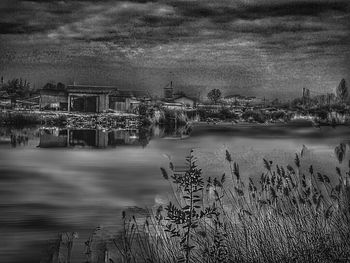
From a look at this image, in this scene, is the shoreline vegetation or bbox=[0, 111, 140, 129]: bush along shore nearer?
bbox=[0, 111, 140, 129]: bush along shore

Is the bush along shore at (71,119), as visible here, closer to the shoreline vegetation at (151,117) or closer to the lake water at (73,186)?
the shoreline vegetation at (151,117)

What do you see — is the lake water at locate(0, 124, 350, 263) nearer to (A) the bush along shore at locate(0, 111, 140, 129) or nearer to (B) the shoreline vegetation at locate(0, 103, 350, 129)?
(A) the bush along shore at locate(0, 111, 140, 129)

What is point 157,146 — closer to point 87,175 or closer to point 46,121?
point 87,175

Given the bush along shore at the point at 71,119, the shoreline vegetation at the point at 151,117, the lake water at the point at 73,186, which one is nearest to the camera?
the lake water at the point at 73,186

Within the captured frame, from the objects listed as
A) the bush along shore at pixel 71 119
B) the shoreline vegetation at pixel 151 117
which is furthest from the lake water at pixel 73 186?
the shoreline vegetation at pixel 151 117

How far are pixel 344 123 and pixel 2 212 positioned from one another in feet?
224

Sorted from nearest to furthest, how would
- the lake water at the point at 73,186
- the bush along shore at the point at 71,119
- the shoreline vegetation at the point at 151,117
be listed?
the lake water at the point at 73,186
the bush along shore at the point at 71,119
the shoreline vegetation at the point at 151,117

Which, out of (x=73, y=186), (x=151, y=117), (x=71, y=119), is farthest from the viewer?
(x=151, y=117)

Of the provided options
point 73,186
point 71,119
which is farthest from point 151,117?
point 73,186

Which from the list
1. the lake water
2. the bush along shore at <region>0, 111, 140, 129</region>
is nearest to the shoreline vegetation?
the bush along shore at <region>0, 111, 140, 129</region>

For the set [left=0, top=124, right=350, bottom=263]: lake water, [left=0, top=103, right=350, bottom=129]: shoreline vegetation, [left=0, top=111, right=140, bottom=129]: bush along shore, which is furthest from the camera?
[left=0, top=103, right=350, bottom=129]: shoreline vegetation

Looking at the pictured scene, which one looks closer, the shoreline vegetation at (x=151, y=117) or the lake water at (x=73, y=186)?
the lake water at (x=73, y=186)

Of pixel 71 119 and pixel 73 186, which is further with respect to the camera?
pixel 71 119

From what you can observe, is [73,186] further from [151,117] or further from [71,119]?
[151,117]
